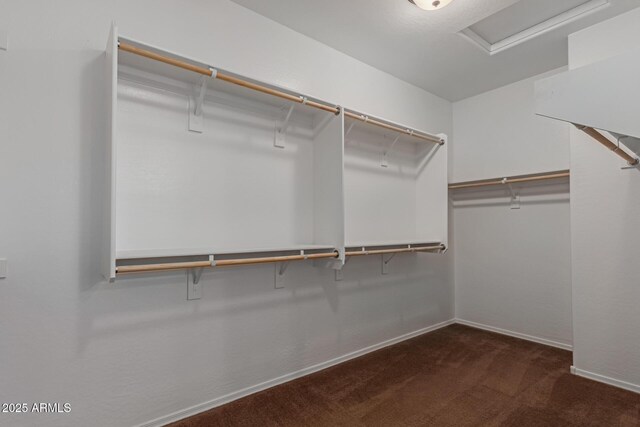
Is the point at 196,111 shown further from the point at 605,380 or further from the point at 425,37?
the point at 605,380

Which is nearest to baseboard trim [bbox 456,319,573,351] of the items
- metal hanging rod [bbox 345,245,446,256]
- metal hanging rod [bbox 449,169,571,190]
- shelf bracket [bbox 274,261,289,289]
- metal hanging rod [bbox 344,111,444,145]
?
metal hanging rod [bbox 345,245,446,256]

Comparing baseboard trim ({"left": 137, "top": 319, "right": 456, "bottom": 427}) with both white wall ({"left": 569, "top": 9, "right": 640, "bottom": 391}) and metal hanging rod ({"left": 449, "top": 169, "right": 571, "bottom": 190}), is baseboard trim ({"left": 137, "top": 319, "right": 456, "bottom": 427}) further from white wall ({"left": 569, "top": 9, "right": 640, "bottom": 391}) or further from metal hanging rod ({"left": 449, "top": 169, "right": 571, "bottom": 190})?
metal hanging rod ({"left": 449, "top": 169, "right": 571, "bottom": 190})

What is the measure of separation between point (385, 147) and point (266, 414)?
94.8 inches

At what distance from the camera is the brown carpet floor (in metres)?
1.95

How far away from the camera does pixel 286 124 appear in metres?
2.37

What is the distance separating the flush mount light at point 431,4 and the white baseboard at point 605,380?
2.87m

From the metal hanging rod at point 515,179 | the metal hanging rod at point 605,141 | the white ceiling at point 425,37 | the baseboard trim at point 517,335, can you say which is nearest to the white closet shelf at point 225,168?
the white ceiling at point 425,37

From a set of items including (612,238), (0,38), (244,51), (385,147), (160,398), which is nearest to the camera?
(0,38)

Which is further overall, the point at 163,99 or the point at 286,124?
the point at 286,124

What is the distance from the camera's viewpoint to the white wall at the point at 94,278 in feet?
5.04

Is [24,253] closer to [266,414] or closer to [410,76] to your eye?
[266,414]

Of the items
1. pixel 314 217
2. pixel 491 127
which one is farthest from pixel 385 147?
pixel 491 127

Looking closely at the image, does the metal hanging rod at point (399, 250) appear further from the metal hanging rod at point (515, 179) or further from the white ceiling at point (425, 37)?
the white ceiling at point (425, 37)

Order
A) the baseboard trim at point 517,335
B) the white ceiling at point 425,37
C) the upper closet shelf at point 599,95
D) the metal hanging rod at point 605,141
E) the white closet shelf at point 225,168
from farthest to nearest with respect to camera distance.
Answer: the baseboard trim at point 517,335
the white ceiling at point 425,37
the white closet shelf at point 225,168
the metal hanging rod at point 605,141
the upper closet shelf at point 599,95
